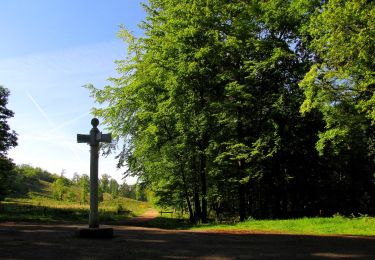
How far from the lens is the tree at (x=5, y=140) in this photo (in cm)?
4044

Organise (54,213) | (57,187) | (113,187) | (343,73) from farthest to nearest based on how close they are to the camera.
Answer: (113,187), (57,187), (54,213), (343,73)

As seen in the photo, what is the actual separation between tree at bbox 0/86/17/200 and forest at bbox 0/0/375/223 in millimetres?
16671

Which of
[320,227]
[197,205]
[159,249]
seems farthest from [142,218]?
[159,249]

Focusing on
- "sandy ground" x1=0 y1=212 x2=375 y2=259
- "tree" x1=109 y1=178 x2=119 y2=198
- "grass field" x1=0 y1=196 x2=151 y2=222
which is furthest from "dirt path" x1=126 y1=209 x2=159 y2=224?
"tree" x1=109 y1=178 x2=119 y2=198

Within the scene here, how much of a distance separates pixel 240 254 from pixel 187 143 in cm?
1909

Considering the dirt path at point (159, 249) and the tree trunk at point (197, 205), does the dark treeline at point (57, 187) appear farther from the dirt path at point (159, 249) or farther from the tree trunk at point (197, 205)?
the dirt path at point (159, 249)

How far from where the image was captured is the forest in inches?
962

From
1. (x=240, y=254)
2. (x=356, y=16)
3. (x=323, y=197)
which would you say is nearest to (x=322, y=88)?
(x=356, y=16)

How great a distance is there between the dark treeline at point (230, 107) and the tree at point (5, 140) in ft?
54.4

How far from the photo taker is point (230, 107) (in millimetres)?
24609

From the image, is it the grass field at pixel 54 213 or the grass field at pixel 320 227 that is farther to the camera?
the grass field at pixel 54 213

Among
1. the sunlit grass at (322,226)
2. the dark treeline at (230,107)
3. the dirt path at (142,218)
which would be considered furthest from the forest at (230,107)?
the sunlit grass at (322,226)

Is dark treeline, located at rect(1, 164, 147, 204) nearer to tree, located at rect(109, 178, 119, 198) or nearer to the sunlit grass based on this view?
Answer: tree, located at rect(109, 178, 119, 198)

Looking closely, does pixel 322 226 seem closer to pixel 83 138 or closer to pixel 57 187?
pixel 83 138
